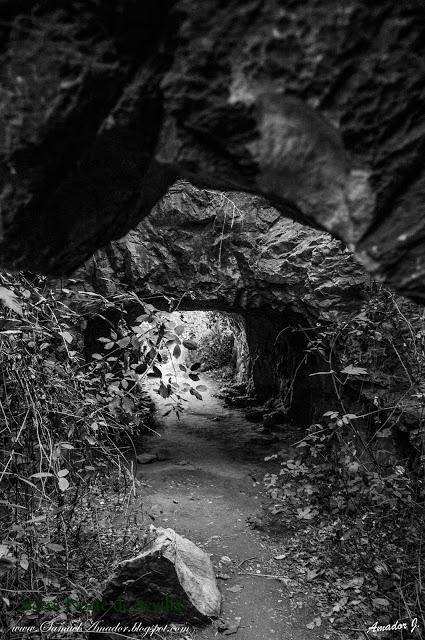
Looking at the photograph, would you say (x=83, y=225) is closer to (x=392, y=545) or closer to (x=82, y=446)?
(x=82, y=446)

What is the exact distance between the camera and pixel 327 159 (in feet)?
3.52

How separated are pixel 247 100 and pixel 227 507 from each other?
5147 mm

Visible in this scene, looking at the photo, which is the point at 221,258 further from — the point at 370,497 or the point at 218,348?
the point at 218,348

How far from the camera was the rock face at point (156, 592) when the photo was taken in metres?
2.85

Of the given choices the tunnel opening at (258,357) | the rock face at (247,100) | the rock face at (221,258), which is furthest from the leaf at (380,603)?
the rock face at (221,258)

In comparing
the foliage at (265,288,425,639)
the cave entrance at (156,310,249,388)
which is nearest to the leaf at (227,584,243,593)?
the foliage at (265,288,425,639)

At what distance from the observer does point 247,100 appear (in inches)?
40.8

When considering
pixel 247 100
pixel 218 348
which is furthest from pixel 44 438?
pixel 218 348

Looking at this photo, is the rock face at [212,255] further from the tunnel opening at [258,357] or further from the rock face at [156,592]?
the rock face at [156,592]

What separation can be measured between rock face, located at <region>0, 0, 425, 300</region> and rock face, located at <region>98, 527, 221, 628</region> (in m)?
2.70

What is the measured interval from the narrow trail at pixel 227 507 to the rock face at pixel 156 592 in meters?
0.18

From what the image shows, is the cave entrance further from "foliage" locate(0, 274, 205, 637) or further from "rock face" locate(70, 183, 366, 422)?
"foliage" locate(0, 274, 205, 637)

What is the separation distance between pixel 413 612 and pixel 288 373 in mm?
5545

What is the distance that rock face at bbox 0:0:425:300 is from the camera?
98 centimetres
